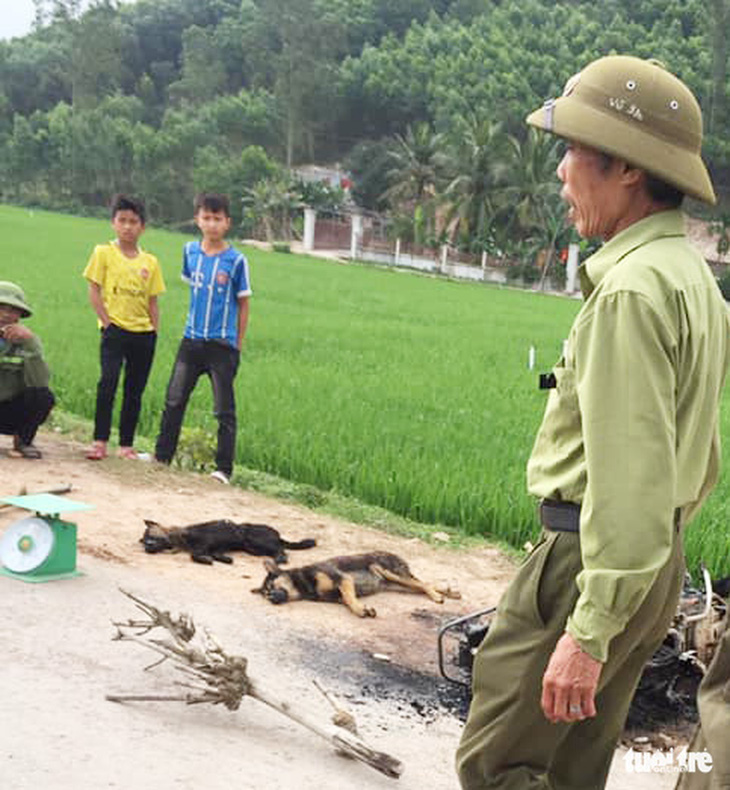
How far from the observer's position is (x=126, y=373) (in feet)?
22.3

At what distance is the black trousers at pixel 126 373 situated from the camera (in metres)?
6.61

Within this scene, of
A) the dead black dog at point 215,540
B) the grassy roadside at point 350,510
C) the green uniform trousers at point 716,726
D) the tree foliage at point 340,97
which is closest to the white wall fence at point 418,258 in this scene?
the tree foliage at point 340,97

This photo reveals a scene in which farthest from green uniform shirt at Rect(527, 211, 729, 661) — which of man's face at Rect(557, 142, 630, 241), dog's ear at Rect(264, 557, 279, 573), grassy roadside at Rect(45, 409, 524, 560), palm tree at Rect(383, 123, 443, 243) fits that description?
palm tree at Rect(383, 123, 443, 243)

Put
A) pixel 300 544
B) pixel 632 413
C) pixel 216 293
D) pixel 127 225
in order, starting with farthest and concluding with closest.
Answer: pixel 127 225
pixel 216 293
pixel 300 544
pixel 632 413

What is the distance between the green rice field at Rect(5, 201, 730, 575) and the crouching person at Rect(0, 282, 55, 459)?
A: 145cm

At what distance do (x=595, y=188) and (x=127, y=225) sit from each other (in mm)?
4861

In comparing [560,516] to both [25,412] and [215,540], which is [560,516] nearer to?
[215,540]

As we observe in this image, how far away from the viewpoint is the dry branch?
291 cm

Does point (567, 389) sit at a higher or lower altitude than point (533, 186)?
lower

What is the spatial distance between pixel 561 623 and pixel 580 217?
78 centimetres

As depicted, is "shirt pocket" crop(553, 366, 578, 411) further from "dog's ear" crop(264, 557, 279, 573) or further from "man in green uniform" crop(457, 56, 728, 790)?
"dog's ear" crop(264, 557, 279, 573)

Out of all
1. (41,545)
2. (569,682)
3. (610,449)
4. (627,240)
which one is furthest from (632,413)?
(41,545)

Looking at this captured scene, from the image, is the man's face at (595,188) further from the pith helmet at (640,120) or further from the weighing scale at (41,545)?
the weighing scale at (41,545)

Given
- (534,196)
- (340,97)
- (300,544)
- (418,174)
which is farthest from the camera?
(340,97)
